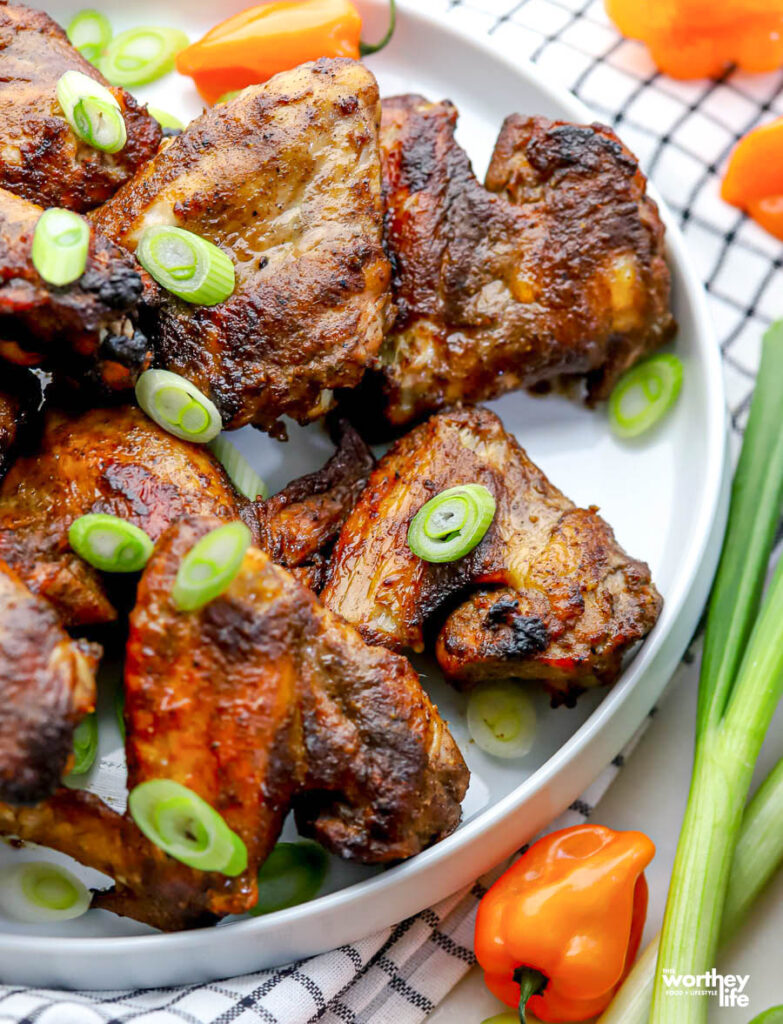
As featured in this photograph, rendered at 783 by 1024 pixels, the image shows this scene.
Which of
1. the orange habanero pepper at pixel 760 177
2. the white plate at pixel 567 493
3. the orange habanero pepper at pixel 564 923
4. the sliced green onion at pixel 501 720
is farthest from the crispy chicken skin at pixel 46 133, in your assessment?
the orange habanero pepper at pixel 564 923

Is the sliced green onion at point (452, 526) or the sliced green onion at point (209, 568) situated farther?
the sliced green onion at point (452, 526)

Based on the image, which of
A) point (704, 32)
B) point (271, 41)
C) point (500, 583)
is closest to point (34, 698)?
point (500, 583)

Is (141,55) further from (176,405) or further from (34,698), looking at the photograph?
(34,698)

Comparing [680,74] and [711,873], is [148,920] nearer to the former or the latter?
Answer: [711,873]

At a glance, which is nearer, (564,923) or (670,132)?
(564,923)

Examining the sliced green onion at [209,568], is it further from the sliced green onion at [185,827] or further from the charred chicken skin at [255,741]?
the sliced green onion at [185,827]

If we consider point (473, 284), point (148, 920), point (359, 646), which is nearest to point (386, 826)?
point (359, 646)

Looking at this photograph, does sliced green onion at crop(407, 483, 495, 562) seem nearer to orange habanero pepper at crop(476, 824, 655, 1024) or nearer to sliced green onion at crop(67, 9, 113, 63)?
orange habanero pepper at crop(476, 824, 655, 1024)
